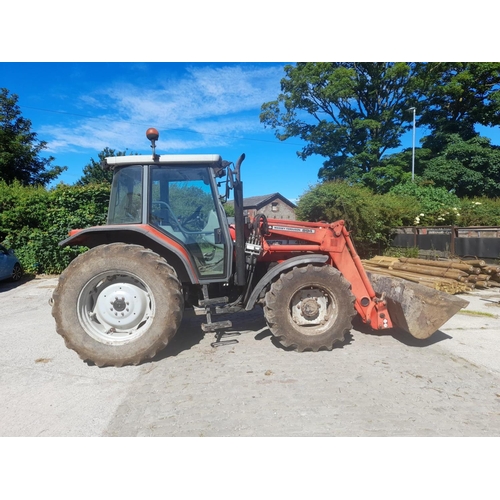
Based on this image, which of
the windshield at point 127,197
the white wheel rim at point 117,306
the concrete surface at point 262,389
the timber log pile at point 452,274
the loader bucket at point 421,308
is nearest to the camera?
the concrete surface at point 262,389

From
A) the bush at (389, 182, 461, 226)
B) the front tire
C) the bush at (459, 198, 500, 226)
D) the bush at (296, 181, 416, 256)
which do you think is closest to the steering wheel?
the bush at (296, 181, 416, 256)

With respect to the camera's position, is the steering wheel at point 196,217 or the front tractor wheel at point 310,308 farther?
the steering wheel at point 196,217

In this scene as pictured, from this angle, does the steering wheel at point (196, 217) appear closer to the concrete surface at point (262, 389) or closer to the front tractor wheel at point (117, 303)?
the front tractor wheel at point (117, 303)

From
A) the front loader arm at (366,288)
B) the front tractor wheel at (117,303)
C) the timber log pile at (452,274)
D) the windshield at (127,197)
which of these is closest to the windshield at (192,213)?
the windshield at (127,197)

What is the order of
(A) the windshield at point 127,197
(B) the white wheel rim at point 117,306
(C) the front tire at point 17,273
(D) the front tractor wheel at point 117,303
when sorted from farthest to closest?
(C) the front tire at point 17,273 → (A) the windshield at point 127,197 → (B) the white wheel rim at point 117,306 → (D) the front tractor wheel at point 117,303

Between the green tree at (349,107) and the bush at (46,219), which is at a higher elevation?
the green tree at (349,107)

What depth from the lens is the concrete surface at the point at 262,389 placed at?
2.33 m

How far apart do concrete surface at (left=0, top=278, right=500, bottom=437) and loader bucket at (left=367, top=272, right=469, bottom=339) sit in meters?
0.28

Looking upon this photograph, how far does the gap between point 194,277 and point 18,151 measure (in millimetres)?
18199

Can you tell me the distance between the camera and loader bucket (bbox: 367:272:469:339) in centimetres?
357

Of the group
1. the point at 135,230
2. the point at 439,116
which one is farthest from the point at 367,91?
the point at 135,230

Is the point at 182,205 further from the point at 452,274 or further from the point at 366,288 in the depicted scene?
the point at 452,274

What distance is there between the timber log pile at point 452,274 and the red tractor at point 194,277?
3224 millimetres

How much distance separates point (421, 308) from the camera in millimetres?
3652
